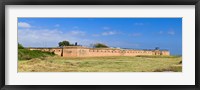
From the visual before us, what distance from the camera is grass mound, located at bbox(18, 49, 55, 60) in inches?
114

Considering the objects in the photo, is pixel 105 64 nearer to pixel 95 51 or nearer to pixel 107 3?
pixel 95 51

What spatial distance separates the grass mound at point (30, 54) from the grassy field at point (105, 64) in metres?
0.03

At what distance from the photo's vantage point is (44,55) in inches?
116

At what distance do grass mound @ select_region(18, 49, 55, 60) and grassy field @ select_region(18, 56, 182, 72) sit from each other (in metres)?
0.03

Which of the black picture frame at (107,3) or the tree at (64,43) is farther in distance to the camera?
the tree at (64,43)

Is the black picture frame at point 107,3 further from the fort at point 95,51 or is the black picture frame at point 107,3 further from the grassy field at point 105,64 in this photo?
the fort at point 95,51

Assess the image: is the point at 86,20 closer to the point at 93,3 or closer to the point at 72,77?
the point at 93,3

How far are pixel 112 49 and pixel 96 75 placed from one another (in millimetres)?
250

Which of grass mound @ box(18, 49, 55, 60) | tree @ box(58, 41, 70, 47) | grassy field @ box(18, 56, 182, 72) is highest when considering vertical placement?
tree @ box(58, 41, 70, 47)

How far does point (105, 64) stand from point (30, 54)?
1.94 ft

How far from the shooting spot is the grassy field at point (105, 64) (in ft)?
9.52

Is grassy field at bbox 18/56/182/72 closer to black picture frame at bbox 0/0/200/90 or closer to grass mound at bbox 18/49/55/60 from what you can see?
grass mound at bbox 18/49/55/60

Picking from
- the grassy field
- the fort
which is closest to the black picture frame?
the grassy field

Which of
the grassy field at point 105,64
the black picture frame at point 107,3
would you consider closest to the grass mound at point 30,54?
the grassy field at point 105,64
